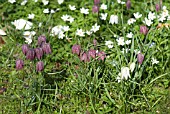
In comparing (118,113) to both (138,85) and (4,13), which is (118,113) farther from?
(4,13)

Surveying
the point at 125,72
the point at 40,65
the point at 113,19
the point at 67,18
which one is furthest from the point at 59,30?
the point at 125,72

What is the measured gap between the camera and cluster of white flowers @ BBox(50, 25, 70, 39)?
379 cm

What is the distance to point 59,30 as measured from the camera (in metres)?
3.83

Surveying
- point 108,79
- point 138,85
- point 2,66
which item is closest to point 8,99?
point 2,66

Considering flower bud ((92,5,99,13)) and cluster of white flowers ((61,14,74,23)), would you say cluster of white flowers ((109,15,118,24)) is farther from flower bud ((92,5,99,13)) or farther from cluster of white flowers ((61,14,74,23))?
cluster of white flowers ((61,14,74,23))

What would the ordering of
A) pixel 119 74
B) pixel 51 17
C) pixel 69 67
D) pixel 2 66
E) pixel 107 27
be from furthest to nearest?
pixel 51 17 → pixel 107 27 → pixel 2 66 → pixel 69 67 → pixel 119 74

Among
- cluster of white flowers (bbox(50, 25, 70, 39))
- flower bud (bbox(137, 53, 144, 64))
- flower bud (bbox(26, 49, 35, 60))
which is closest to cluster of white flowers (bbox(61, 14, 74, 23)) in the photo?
cluster of white flowers (bbox(50, 25, 70, 39))

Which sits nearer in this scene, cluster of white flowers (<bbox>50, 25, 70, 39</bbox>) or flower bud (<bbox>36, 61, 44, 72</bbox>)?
flower bud (<bbox>36, 61, 44, 72</bbox>)

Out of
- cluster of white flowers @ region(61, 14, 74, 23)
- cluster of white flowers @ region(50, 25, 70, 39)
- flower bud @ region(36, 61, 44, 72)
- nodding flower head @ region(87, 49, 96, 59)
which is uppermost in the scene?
cluster of white flowers @ region(61, 14, 74, 23)

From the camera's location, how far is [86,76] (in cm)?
314

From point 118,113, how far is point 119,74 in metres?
0.27

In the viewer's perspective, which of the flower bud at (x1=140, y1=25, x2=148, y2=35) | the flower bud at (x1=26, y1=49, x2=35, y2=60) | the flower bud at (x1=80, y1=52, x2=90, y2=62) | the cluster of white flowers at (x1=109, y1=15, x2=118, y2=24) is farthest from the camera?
the cluster of white flowers at (x1=109, y1=15, x2=118, y2=24)

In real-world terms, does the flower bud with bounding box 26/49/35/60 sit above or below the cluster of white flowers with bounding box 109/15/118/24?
below

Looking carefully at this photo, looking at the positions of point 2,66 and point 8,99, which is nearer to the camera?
point 8,99
